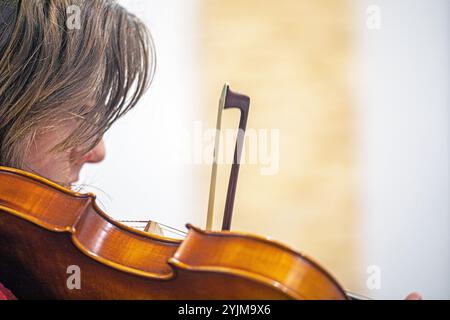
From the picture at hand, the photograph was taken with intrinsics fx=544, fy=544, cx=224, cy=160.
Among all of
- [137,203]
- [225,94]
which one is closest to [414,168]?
[137,203]

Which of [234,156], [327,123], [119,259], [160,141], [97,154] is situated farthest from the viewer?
[327,123]

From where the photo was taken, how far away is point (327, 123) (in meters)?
1.72

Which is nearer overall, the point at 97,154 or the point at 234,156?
the point at 234,156

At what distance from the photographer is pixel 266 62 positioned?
67.0 inches

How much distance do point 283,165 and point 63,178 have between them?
3.48 feet

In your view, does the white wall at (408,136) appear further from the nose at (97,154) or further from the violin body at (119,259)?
the violin body at (119,259)

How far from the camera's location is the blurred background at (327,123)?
1.64 m

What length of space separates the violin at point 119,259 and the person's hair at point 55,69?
14 cm

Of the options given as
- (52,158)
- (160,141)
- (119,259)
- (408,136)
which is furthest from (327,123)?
(119,259)

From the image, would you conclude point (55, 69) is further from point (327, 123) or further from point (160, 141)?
point (327, 123)

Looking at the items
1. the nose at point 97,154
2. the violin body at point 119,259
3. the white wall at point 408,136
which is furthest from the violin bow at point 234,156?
the white wall at point 408,136

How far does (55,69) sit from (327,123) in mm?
1187

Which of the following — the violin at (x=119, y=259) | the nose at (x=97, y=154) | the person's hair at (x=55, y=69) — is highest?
the person's hair at (x=55, y=69)
